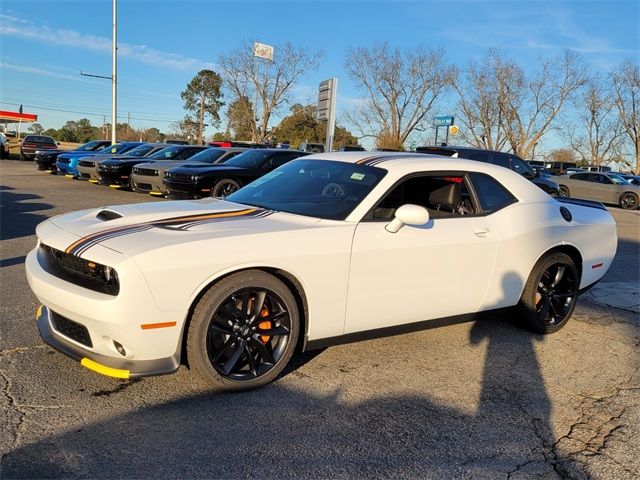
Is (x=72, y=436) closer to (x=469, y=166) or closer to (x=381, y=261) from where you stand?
(x=381, y=261)

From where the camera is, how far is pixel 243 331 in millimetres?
3445

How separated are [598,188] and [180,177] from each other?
19.7m

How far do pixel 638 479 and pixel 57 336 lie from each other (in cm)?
339

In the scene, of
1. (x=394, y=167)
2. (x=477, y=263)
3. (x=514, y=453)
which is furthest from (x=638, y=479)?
(x=394, y=167)

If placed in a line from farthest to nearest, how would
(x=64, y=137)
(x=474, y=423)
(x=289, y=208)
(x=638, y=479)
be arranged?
(x=64, y=137)
(x=289, y=208)
(x=474, y=423)
(x=638, y=479)

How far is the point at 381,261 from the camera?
381cm

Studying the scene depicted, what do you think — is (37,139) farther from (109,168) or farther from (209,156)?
(209,156)

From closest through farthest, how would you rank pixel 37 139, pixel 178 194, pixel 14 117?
pixel 178 194, pixel 37 139, pixel 14 117

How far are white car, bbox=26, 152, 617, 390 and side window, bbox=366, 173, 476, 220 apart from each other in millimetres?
13

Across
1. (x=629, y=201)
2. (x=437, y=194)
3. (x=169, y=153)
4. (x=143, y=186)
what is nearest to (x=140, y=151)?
(x=169, y=153)

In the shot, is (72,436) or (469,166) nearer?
(72,436)

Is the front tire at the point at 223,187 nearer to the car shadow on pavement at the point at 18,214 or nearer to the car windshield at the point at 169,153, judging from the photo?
the car shadow on pavement at the point at 18,214

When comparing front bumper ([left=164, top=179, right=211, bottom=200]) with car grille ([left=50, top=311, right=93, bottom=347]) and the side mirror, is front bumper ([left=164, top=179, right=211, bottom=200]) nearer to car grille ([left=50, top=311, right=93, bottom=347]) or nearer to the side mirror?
car grille ([left=50, top=311, right=93, bottom=347])

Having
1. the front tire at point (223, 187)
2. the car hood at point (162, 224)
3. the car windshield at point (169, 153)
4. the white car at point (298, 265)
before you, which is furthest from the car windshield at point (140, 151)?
the car hood at point (162, 224)
